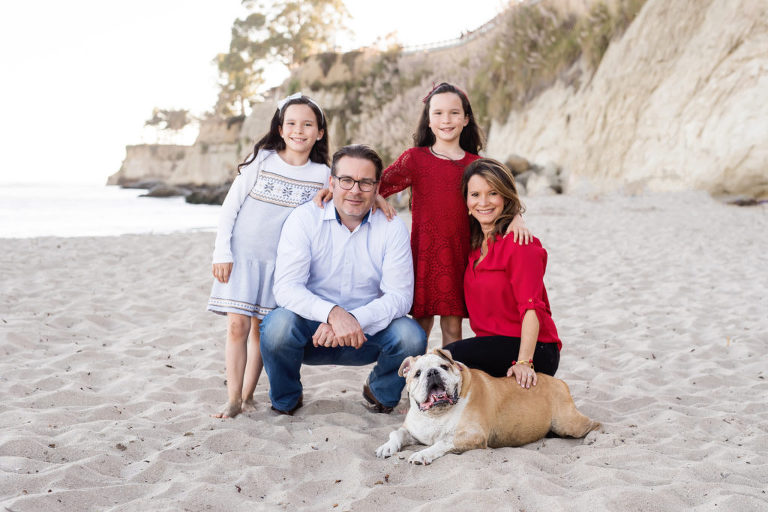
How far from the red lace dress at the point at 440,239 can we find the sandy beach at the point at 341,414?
0.79m

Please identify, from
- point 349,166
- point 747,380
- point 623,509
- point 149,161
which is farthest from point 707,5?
point 149,161

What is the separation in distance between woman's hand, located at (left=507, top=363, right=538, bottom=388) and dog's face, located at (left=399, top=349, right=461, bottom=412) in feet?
1.12

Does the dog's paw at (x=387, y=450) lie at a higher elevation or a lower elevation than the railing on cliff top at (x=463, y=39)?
lower

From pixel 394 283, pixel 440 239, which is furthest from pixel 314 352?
pixel 440 239

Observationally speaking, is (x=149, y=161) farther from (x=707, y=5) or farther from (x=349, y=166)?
(x=349, y=166)

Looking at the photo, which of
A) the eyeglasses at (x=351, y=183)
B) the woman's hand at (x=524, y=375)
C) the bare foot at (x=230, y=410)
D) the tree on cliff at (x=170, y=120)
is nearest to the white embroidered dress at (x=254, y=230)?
the eyeglasses at (x=351, y=183)

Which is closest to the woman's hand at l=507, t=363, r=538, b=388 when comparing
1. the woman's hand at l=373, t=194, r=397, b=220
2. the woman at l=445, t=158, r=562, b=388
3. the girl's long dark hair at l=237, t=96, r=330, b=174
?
the woman at l=445, t=158, r=562, b=388

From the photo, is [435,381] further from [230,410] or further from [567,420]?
[230,410]

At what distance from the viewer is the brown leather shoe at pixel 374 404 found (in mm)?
3684

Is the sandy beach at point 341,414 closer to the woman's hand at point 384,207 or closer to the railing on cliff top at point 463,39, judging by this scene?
the woman's hand at point 384,207

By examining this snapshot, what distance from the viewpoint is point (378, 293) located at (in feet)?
12.0

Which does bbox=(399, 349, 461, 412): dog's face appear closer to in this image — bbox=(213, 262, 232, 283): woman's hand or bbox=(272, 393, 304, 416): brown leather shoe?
bbox=(272, 393, 304, 416): brown leather shoe

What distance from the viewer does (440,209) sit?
379 centimetres

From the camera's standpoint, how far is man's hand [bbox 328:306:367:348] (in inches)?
128
